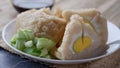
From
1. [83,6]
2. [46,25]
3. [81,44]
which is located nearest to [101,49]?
[81,44]

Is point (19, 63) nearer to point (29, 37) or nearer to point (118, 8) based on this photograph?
point (29, 37)

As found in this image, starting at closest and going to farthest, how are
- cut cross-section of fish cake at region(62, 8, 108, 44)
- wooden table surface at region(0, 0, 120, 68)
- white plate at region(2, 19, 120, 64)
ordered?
white plate at region(2, 19, 120, 64) → cut cross-section of fish cake at region(62, 8, 108, 44) → wooden table surface at region(0, 0, 120, 68)

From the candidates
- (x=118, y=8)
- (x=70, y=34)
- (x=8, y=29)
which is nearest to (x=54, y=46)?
(x=70, y=34)

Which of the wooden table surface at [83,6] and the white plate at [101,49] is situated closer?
the white plate at [101,49]

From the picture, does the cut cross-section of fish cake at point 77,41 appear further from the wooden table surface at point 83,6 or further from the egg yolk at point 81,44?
the wooden table surface at point 83,6

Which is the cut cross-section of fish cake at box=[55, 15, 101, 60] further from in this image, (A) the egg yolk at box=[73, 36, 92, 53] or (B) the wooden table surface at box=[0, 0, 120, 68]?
(B) the wooden table surface at box=[0, 0, 120, 68]

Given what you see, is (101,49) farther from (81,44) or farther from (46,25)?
(46,25)

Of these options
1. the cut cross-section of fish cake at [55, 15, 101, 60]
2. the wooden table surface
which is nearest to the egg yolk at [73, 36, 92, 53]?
the cut cross-section of fish cake at [55, 15, 101, 60]

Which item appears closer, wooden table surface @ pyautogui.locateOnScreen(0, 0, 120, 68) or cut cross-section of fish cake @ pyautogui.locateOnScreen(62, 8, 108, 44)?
cut cross-section of fish cake @ pyautogui.locateOnScreen(62, 8, 108, 44)

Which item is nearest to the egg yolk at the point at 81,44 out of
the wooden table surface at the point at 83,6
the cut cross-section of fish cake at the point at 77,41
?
the cut cross-section of fish cake at the point at 77,41
